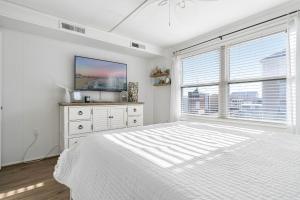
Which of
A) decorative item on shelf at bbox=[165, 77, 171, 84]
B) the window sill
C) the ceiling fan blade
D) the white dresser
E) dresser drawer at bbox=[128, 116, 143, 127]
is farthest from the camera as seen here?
decorative item on shelf at bbox=[165, 77, 171, 84]

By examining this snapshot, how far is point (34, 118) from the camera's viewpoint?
2.68m

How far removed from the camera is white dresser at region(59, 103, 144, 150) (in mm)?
2521

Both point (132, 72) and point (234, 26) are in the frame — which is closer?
point (234, 26)

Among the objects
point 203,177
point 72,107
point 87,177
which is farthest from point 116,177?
point 72,107

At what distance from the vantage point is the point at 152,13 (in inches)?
93.6

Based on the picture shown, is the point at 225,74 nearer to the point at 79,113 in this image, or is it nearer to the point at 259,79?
the point at 259,79

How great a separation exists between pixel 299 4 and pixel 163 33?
1.98 meters

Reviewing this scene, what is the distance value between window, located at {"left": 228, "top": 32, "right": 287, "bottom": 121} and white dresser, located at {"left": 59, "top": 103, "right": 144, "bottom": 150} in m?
1.93

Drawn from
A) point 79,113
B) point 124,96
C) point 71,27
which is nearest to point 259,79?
point 124,96

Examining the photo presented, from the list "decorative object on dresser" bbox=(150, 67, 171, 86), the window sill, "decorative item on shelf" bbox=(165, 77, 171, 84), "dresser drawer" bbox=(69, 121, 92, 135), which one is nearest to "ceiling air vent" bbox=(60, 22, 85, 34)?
"dresser drawer" bbox=(69, 121, 92, 135)

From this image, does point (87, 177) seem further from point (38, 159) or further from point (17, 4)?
point (17, 4)

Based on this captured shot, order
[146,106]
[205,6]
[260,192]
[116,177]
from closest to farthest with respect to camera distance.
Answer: [260,192] → [116,177] → [205,6] → [146,106]

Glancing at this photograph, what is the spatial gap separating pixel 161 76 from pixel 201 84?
1050mm

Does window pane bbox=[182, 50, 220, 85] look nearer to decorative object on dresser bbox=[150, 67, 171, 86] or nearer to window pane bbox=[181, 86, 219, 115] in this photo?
window pane bbox=[181, 86, 219, 115]
